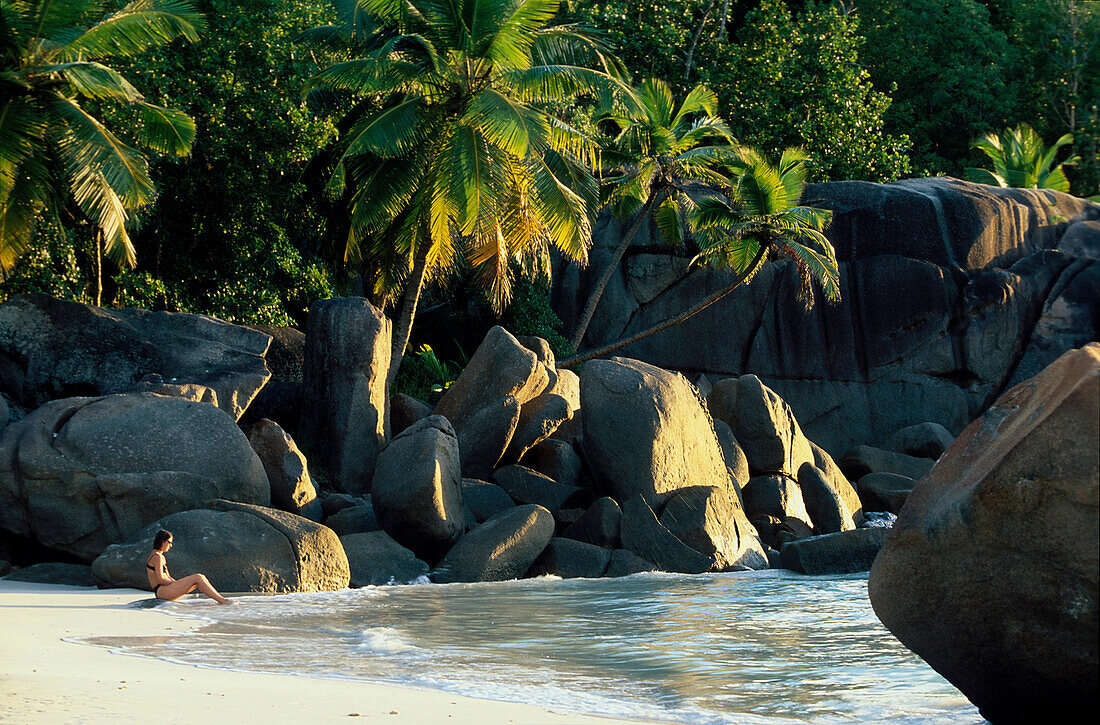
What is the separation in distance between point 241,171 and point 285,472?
24.9ft

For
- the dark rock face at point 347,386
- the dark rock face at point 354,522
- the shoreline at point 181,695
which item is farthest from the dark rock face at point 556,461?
the shoreline at point 181,695

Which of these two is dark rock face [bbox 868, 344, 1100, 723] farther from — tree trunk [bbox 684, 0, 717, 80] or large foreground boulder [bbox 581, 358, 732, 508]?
tree trunk [bbox 684, 0, 717, 80]

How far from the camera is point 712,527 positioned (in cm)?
1297

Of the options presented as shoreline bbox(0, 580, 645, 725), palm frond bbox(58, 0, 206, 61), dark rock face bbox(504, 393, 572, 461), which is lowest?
shoreline bbox(0, 580, 645, 725)

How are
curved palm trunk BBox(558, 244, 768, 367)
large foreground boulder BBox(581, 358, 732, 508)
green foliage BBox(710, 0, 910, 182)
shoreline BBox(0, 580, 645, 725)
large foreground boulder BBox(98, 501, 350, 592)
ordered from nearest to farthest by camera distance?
shoreline BBox(0, 580, 645, 725) → large foreground boulder BBox(98, 501, 350, 592) → large foreground boulder BBox(581, 358, 732, 508) → curved palm trunk BBox(558, 244, 768, 367) → green foliage BBox(710, 0, 910, 182)

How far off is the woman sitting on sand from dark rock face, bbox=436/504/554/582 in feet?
9.83

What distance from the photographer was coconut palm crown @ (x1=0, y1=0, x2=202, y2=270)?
13625 millimetres

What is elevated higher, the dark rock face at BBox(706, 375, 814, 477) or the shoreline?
the dark rock face at BBox(706, 375, 814, 477)

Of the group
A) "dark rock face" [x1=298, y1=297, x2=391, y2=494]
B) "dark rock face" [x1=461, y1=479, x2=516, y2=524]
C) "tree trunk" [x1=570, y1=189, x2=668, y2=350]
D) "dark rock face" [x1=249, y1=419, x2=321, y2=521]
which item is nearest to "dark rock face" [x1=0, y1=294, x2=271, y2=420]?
"dark rock face" [x1=298, y1=297, x2=391, y2=494]

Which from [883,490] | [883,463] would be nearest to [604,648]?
[883,490]

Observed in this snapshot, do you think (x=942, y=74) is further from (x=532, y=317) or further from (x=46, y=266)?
(x=46, y=266)

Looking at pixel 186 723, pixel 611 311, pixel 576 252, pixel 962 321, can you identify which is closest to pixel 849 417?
pixel 962 321

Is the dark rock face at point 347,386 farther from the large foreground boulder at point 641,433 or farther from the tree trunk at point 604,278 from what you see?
the tree trunk at point 604,278

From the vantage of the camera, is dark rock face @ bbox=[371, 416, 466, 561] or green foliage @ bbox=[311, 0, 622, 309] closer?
dark rock face @ bbox=[371, 416, 466, 561]
